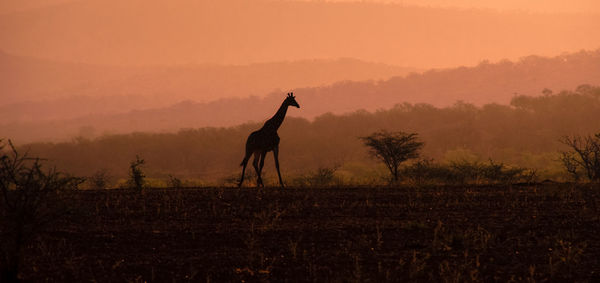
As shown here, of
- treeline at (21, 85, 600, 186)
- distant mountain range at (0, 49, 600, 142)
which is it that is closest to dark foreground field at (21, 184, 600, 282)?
treeline at (21, 85, 600, 186)

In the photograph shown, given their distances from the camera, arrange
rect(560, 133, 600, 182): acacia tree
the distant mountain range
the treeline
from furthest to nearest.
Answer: the distant mountain range < the treeline < rect(560, 133, 600, 182): acacia tree

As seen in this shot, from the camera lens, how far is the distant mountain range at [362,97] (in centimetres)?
13725

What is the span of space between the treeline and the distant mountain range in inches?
1147

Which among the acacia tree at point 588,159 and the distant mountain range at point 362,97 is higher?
the distant mountain range at point 362,97

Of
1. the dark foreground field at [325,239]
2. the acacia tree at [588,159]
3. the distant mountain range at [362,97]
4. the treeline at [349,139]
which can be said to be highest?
the distant mountain range at [362,97]

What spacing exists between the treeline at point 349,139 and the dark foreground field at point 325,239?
64.1 m

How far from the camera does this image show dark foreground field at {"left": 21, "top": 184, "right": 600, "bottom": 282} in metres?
9.77

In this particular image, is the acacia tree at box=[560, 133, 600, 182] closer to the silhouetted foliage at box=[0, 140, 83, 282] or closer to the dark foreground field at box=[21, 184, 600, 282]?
the dark foreground field at box=[21, 184, 600, 282]

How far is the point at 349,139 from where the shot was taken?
102 metres

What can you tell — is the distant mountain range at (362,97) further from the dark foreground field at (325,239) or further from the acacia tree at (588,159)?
the dark foreground field at (325,239)

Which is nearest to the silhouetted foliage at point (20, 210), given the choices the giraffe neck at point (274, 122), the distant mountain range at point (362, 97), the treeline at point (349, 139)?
the giraffe neck at point (274, 122)

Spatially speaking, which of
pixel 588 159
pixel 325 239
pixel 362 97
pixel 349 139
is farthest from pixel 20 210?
pixel 362 97

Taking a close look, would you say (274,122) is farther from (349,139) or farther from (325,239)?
(349,139)

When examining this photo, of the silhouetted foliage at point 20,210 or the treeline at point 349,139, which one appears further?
the treeline at point 349,139
